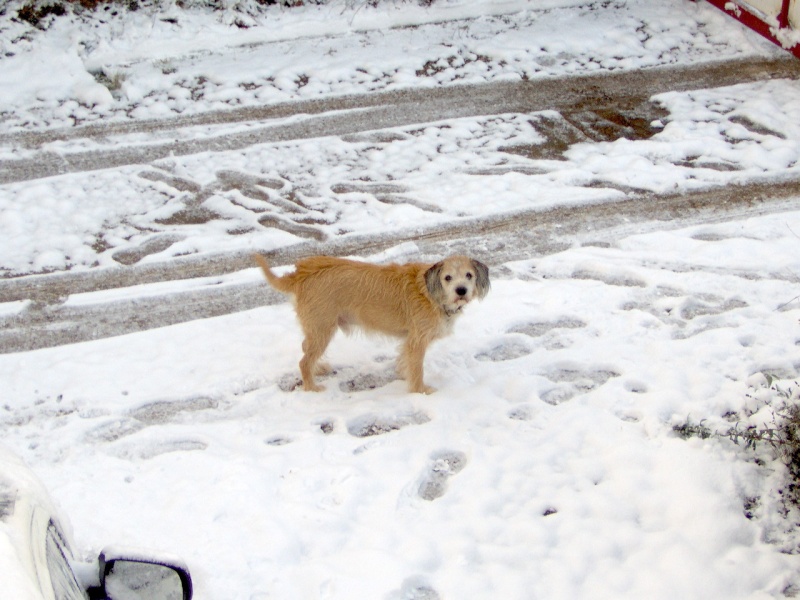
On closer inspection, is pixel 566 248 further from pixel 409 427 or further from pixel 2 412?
pixel 2 412

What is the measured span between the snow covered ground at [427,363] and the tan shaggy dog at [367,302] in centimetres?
33

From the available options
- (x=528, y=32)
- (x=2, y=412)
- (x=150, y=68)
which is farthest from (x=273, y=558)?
(x=528, y=32)

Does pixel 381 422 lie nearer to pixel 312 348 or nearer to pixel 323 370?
pixel 312 348

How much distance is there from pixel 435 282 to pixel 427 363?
84cm

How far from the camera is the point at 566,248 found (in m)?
6.33

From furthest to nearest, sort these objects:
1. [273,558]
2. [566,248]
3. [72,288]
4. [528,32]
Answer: [528,32]
[566,248]
[72,288]
[273,558]

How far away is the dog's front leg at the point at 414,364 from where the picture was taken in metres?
4.81

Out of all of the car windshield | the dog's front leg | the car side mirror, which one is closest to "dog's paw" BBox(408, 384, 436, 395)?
the dog's front leg

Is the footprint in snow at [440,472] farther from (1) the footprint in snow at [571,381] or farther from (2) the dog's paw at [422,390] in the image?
(1) the footprint in snow at [571,381]

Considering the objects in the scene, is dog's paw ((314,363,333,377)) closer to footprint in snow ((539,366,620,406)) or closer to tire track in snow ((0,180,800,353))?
tire track in snow ((0,180,800,353))

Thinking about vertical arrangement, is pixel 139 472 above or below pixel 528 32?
below

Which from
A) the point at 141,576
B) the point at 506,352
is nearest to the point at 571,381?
the point at 506,352

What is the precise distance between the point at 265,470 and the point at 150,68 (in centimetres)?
606

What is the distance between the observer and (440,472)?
13.8 feet
